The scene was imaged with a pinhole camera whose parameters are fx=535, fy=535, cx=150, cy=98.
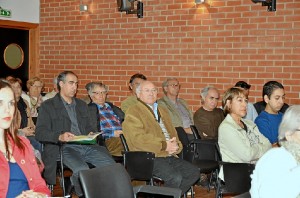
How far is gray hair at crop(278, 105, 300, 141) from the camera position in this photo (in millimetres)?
2791

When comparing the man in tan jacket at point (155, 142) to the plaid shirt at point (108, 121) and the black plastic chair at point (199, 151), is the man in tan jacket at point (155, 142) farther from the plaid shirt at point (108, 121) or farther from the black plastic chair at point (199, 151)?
the plaid shirt at point (108, 121)

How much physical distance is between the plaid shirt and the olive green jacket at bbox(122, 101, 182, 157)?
0.84 metres

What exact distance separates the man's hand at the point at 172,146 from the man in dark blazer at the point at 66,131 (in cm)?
60

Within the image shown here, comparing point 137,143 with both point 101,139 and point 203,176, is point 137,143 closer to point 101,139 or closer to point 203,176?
point 101,139

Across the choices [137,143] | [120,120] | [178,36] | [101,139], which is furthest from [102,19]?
[137,143]

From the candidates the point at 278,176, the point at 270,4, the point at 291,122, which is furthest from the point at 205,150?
the point at 278,176

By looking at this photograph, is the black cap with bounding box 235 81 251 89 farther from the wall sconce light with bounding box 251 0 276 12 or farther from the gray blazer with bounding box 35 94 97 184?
the gray blazer with bounding box 35 94 97 184

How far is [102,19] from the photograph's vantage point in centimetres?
836

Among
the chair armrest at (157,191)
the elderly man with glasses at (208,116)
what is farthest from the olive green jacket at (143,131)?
the chair armrest at (157,191)

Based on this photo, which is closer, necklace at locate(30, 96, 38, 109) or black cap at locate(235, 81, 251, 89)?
black cap at locate(235, 81, 251, 89)

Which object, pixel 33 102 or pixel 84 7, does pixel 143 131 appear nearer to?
pixel 33 102

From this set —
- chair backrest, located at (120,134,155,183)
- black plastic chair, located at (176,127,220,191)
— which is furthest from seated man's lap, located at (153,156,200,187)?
black plastic chair, located at (176,127,220,191)

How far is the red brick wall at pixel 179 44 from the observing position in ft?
22.0

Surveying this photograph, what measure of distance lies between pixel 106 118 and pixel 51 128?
896 millimetres
